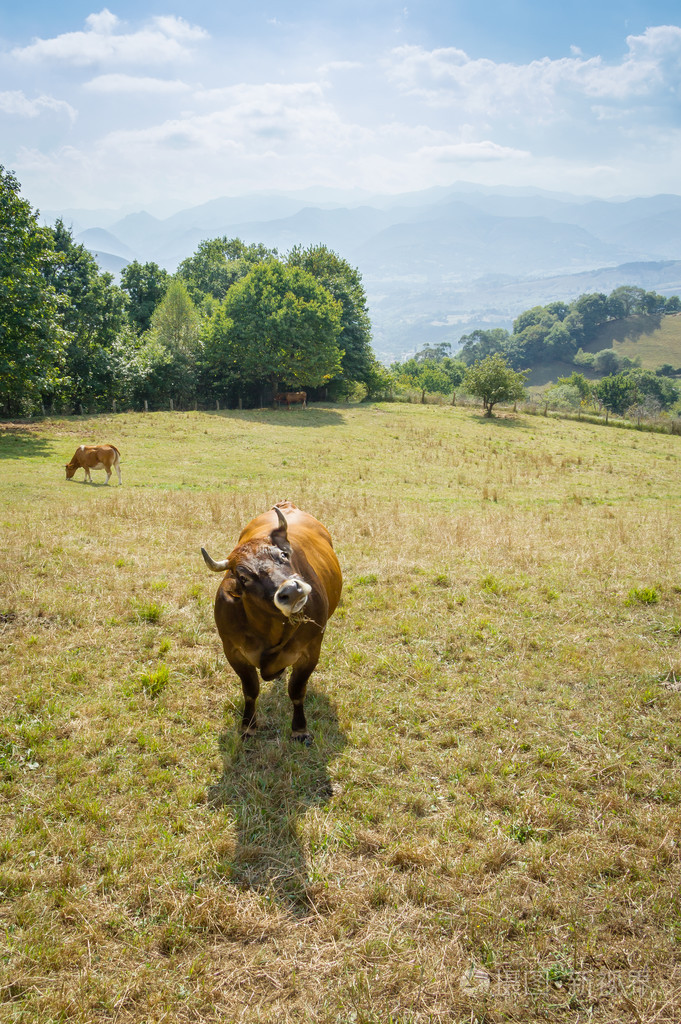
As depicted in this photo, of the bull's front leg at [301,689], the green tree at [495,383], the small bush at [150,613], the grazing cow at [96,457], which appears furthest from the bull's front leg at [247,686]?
the green tree at [495,383]

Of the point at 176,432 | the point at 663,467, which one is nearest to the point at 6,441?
the point at 176,432

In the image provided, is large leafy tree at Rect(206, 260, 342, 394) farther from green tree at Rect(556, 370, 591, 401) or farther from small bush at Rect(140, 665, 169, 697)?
green tree at Rect(556, 370, 591, 401)

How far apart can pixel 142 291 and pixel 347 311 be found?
75.8 feet

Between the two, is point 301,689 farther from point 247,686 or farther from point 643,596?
point 643,596

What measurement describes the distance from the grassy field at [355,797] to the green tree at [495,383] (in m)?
42.3

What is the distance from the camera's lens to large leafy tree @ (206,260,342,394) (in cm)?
4728

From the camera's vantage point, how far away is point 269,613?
15.6 ft

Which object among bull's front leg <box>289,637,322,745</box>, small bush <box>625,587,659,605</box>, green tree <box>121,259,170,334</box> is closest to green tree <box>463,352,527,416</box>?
green tree <box>121,259,170,334</box>

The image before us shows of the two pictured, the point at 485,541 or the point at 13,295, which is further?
the point at 13,295

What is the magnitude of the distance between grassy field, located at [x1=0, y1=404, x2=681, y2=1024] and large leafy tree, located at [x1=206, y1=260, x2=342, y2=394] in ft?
126

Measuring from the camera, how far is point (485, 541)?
13484 millimetres

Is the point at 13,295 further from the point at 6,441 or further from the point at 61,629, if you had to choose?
the point at 61,629

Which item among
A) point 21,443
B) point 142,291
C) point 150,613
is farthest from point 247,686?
point 142,291

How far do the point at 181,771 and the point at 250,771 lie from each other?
0.71m
